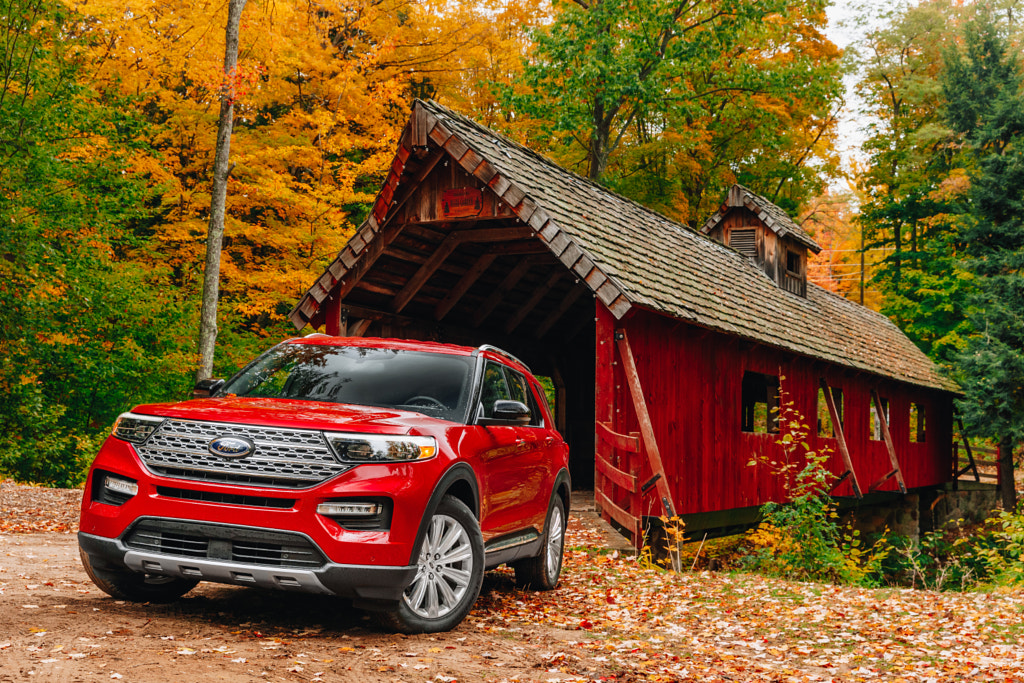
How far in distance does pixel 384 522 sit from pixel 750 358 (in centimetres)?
1295

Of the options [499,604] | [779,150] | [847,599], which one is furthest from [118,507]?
[779,150]

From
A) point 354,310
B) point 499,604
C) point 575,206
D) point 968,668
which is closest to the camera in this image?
point 968,668

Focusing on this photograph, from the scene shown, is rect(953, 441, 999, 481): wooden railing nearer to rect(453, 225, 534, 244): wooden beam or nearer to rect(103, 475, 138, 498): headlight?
rect(453, 225, 534, 244): wooden beam

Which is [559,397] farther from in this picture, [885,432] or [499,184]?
[499,184]

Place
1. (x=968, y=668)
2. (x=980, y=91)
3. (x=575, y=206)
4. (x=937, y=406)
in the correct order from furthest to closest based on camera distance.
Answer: (x=937, y=406) < (x=980, y=91) < (x=575, y=206) < (x=968, y=668)

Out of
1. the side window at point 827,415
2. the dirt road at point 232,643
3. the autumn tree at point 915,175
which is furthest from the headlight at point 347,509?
the autumn tree at point 915,175

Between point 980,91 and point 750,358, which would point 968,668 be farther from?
point 980,91

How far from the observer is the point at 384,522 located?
5.47 meters

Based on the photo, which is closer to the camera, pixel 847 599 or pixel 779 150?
pixel 847 599

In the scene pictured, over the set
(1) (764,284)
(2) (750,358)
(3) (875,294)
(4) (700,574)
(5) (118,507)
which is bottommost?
(4) (700,574)

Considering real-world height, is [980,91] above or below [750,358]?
above

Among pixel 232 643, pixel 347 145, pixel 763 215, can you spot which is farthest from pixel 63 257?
pixel 763 215

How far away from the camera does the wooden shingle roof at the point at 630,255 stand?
12.2 meters

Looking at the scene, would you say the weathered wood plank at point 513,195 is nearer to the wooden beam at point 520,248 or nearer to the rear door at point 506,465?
the wooden beam at point 520,248
